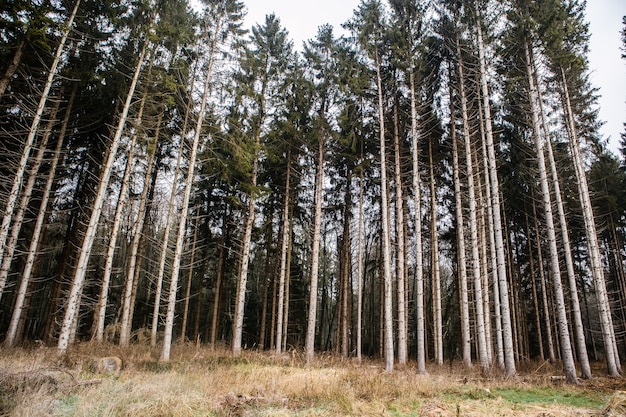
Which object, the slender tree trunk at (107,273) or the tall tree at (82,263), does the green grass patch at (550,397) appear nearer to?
the tall tree at (82,263)

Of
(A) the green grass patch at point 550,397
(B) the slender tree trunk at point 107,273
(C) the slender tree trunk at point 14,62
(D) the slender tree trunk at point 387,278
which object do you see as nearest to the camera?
(A) the green grass patch at point 550,397

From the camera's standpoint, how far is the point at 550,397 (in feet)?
23.6

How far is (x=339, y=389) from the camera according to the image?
6.33 meters

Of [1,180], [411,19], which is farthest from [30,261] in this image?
[411,19]

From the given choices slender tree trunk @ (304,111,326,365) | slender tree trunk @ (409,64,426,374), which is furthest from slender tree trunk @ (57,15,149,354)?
slender tree trunk @ (409,64,426,374)

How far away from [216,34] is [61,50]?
5.11 m

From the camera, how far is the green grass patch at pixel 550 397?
255 inches

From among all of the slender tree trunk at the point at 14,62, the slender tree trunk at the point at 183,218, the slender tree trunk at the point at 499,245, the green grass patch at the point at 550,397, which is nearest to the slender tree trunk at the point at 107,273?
the slender tree trunk at the point at 183,218

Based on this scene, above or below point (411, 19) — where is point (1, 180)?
below

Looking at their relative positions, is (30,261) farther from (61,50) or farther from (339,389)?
(339,389)

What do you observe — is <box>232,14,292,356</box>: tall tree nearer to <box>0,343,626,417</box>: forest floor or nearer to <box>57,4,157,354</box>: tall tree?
<box>57,4,157,354</box>: tall tree

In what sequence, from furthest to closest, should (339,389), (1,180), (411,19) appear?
(411,19), (1,180), (339,389)

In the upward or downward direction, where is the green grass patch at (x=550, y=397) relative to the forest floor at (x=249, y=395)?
downward

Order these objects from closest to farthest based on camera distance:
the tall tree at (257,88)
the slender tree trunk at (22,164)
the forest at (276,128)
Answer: the slender tree trunk at (22,164)
the forest at (276,128)
the tall tree at (257,88)
